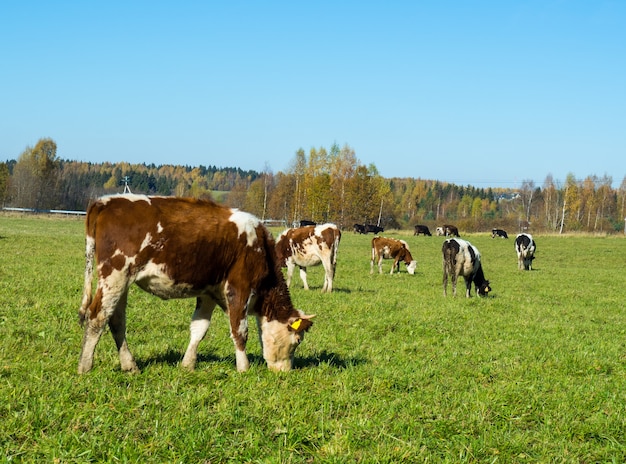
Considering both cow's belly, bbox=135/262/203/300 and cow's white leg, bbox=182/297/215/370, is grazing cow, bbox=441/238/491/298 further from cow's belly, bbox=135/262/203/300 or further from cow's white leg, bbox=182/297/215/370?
cow's belly, bbox=135/262/203/300

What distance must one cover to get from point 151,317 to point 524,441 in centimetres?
720

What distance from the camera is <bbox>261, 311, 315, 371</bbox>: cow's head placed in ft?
24.2

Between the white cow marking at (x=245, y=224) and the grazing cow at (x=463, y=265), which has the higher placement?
the white cow marking at (x=245, y=224)

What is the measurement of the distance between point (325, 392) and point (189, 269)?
201 centimetres

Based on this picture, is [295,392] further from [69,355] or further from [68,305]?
[68,305]

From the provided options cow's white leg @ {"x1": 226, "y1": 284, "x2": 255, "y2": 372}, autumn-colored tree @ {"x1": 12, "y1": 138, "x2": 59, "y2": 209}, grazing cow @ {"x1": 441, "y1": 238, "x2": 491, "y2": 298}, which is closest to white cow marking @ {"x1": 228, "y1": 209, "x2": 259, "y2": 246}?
cow's white leg @ {"x1": 226, "y1": 284, "x2": 255, "y2": 372}

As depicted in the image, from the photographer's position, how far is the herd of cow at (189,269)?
21.1ft

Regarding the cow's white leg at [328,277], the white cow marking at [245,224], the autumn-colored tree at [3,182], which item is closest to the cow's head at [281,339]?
the white cow marking at [245,224]

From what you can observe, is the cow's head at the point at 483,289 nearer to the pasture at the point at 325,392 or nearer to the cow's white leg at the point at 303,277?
the cow's white leg at the point at 303,277

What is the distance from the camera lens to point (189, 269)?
6746mm

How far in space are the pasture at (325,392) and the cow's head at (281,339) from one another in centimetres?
20

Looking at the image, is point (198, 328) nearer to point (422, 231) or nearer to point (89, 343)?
point (89, 343)

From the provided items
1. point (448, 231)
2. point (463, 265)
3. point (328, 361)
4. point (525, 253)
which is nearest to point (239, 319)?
point (328, 361)

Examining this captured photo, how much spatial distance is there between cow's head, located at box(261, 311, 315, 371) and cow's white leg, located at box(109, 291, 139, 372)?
159cm
